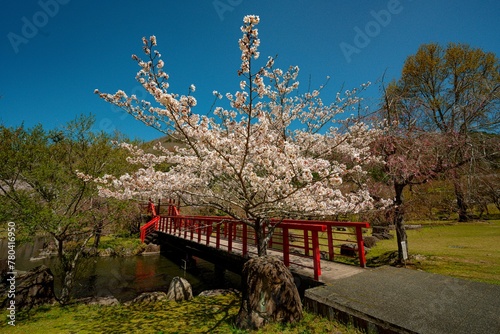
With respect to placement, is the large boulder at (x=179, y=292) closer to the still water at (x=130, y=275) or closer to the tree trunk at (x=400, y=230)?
the still water at (x=130, y=275)

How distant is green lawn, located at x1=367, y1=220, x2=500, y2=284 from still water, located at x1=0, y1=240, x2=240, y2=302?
762 cm

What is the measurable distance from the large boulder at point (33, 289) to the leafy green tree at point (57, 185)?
453mm

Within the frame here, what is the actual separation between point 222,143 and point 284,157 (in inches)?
57.5

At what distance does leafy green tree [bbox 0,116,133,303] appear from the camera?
803 cm

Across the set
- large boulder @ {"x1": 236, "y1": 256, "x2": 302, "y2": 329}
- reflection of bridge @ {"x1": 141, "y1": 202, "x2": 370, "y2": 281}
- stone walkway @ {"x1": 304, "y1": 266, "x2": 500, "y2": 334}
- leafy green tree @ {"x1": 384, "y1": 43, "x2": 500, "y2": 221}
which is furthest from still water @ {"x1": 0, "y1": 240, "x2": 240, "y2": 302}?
leafy green tree @ {"x1": 384, "y1": 43, "x2": 500, "y2": 221}

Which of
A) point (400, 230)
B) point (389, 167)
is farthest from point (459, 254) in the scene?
point (389, 167)

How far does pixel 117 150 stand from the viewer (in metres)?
11.6

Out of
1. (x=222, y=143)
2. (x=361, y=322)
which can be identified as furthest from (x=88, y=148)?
(x=361, y=322)

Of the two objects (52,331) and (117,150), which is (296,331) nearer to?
(52,331)

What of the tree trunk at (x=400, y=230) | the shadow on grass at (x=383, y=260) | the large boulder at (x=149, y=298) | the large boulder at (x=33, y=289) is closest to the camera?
the large boulder at (x=33, y=289)

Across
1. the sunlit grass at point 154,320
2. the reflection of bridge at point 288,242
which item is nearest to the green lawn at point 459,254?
the reflection of bridge at point 288,242

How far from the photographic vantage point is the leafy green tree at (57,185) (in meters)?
8.03

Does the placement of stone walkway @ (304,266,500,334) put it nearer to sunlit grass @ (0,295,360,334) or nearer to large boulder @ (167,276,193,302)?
sunlit grass @ (0,295,360,334)

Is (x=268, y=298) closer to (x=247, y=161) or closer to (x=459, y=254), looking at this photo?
(x=247, y=161)
